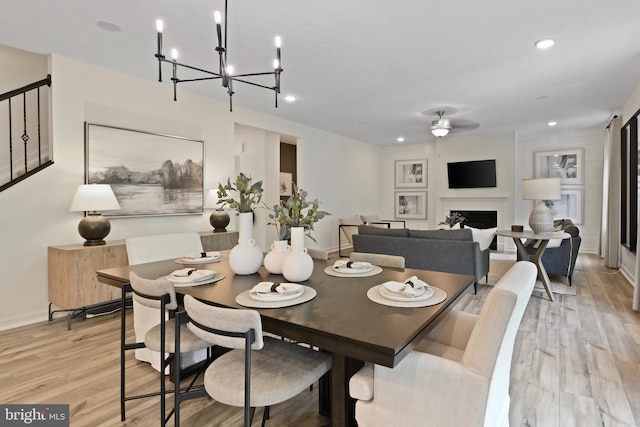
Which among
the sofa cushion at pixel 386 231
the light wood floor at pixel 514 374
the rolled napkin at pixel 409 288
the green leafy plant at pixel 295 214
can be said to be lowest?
the light wood floor at pixel 514 374

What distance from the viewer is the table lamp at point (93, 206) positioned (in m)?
3.30

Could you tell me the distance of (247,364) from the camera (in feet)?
4.07

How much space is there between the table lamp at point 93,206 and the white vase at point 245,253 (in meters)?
2.10

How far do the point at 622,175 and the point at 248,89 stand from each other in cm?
597

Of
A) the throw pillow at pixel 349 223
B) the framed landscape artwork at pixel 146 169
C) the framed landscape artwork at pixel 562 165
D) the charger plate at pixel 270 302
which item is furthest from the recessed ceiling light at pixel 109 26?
the framed landscape artwork at pixel 562 165

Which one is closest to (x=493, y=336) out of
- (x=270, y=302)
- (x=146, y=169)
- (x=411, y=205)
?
(x=270, y=302)

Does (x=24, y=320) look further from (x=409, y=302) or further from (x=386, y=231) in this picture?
(x=386, y=231)

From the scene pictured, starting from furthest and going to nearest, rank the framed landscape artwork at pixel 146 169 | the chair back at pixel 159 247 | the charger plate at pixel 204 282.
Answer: the framed landscape artwork at pixel 146 169 → the chair back at pixel 159 247 → the charger plate at pixel 204 282

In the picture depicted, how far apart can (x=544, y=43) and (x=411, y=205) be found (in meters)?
6.14

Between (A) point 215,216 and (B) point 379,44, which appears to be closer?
(B) point 379,44

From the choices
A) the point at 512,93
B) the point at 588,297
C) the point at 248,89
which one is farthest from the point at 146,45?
the point at 588,297

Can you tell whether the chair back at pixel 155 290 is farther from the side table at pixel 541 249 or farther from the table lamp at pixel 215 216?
the side table at pixel 541 249

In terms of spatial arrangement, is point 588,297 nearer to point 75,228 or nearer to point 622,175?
point 622,175

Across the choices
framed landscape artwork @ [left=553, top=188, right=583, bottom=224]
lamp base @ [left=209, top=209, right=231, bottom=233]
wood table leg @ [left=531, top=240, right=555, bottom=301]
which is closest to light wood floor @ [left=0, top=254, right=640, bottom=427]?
wood table leg @ [left=531, top=240, right=555, bottom=301]
